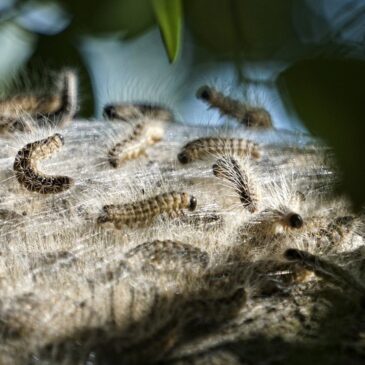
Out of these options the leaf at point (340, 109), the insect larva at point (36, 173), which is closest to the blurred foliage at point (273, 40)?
the leaf at point (340, 109)

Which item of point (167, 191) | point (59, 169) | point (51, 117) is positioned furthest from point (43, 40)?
point (167, 191)

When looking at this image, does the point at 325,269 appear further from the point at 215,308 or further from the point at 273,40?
the point at 273,40

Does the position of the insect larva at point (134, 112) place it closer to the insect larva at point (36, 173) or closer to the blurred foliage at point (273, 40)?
the blurred foliage at point (273, 40)

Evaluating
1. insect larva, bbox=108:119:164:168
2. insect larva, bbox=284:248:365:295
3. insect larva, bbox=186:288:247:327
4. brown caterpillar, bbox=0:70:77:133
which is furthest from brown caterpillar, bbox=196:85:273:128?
insect larva, bbox=186:288:247:327

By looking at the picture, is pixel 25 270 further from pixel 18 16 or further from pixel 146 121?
pixel 18 16

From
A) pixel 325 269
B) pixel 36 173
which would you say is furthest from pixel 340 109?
pixel 36 173

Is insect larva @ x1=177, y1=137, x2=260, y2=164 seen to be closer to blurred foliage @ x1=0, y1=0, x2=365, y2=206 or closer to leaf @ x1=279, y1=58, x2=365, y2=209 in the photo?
blurred foliage @ x1=0, y1=0, x2=365, y2=206

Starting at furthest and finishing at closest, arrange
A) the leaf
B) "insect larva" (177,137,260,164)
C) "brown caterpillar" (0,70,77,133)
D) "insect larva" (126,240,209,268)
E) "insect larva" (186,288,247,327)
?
"brown caterpillar" (0,70,77,133), "insect larva" (177,137,260,164), "insect larva" (126,240,209,268), "insect larva" (186,288,247,327), the leaf
